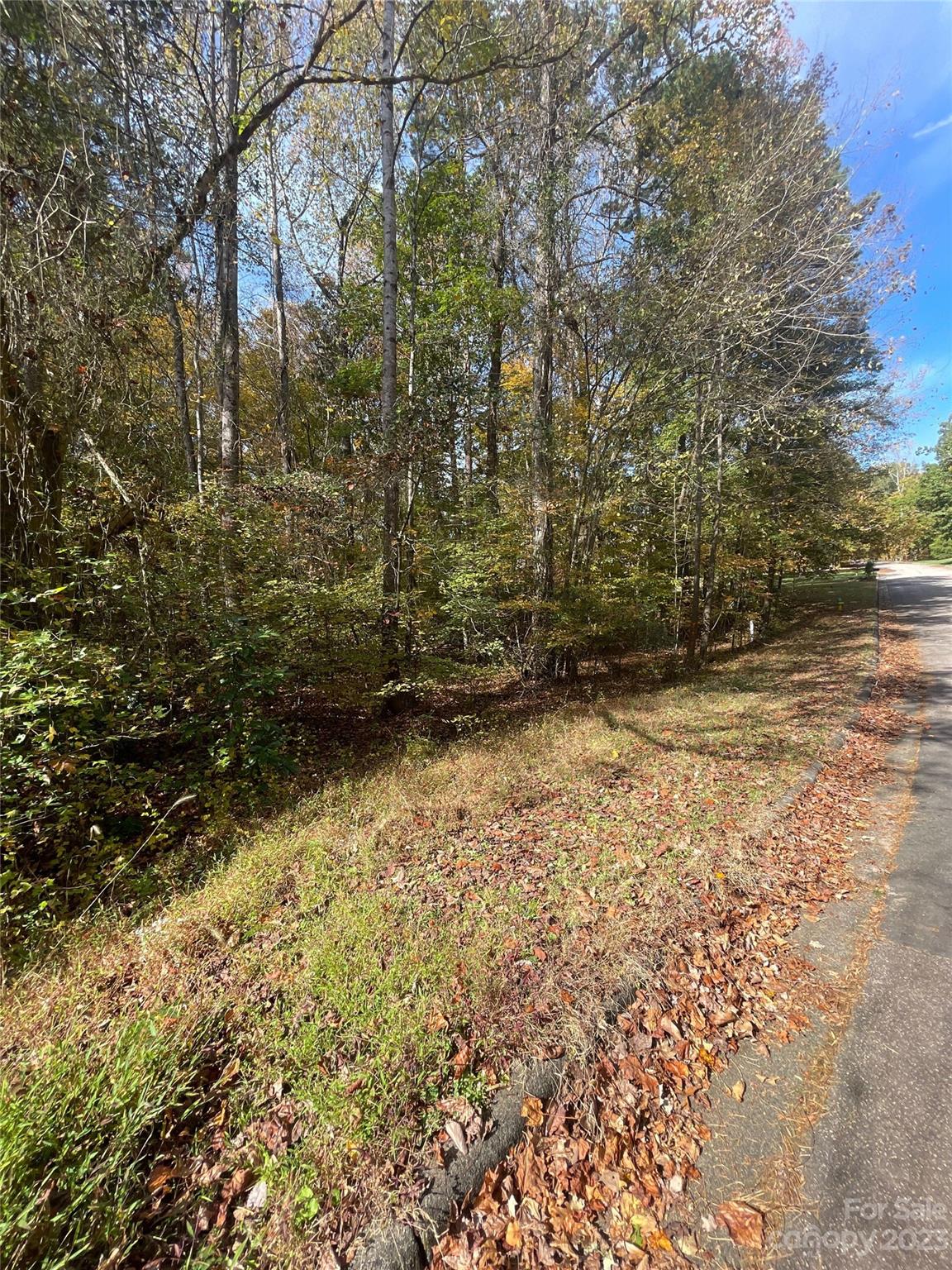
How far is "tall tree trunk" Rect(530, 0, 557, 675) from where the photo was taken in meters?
8.45

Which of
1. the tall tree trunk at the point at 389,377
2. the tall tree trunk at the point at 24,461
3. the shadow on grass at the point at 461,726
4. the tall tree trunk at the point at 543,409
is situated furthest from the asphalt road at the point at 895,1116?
the tall tree trunk at the point at 543,409

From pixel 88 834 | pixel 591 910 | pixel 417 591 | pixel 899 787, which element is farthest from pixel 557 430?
pixel 88 834

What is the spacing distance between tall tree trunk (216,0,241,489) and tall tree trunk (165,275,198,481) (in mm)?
554

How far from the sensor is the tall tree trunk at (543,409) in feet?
27.7

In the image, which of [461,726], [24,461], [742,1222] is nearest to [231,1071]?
[742,1222]

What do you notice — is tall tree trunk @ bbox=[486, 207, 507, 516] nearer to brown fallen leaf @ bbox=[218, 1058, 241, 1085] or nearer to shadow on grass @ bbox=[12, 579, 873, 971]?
shadow on grass @ bbox=[12, 579, 873, 971]

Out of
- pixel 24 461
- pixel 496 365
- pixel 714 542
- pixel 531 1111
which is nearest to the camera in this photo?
pixel 531 1111

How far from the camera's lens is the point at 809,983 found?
2.72 m

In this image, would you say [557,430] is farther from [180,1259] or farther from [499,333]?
[180,1259]

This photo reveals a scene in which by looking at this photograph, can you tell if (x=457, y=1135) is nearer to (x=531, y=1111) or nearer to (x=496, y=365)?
(x=531, y=1111)

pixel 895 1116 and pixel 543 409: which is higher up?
pixel 543 409

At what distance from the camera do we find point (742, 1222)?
1727 mm

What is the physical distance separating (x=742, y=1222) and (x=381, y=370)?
1062 centimetres

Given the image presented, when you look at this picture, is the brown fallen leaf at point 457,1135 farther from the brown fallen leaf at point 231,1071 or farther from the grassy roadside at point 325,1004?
the brown fallen leaf at point 231,1071
